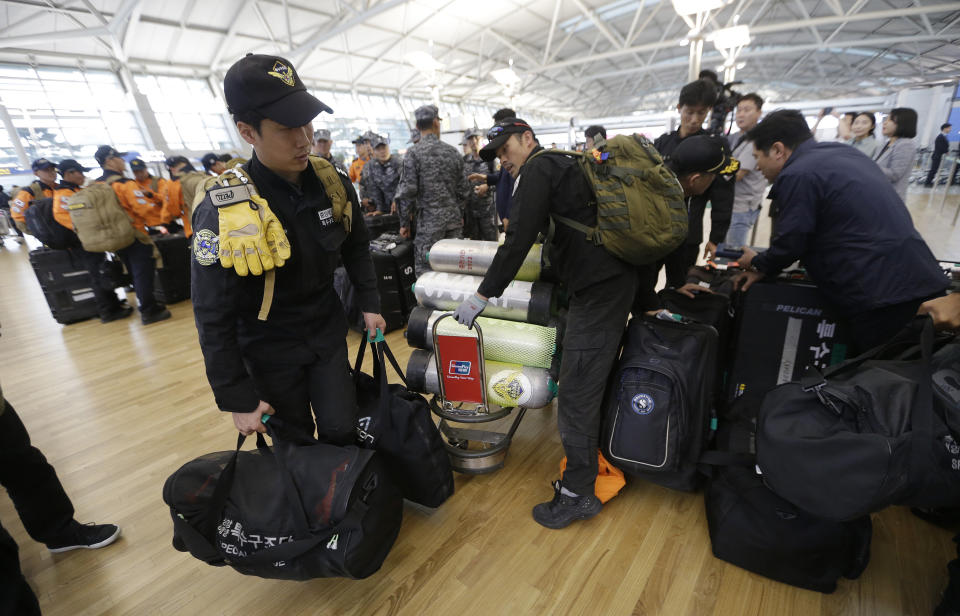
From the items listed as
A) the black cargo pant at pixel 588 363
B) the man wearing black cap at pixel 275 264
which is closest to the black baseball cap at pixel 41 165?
the man wearing black cap at pixel 275 264

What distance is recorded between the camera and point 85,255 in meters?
4.72

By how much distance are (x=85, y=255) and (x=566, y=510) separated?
238 inches

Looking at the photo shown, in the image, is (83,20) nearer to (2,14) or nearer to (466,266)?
(2,14)

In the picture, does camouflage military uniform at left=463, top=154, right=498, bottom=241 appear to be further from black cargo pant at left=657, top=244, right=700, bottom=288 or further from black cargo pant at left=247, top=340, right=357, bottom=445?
black cargo pant at left=247, top=340, right=357, bottom=445

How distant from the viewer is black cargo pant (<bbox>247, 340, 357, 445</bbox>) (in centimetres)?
147

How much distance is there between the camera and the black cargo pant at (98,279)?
470 centimetres

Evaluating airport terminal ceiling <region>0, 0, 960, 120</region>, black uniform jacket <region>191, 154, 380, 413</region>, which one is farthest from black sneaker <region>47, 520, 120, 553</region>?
airport terminal ceiling <region>0, 0, 960, 120</region>

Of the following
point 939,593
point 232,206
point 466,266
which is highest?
point 232,206

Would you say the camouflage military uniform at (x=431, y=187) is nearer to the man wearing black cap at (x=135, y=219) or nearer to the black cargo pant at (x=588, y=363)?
the black cargo pant at (x=588, y=363)

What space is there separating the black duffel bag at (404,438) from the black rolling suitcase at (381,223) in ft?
10.8

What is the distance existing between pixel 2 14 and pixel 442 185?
12.3 m

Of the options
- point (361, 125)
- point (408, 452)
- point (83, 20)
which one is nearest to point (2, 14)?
point (83, 20)

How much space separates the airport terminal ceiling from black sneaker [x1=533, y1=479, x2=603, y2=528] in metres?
7.70

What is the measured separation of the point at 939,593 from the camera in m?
1.39
